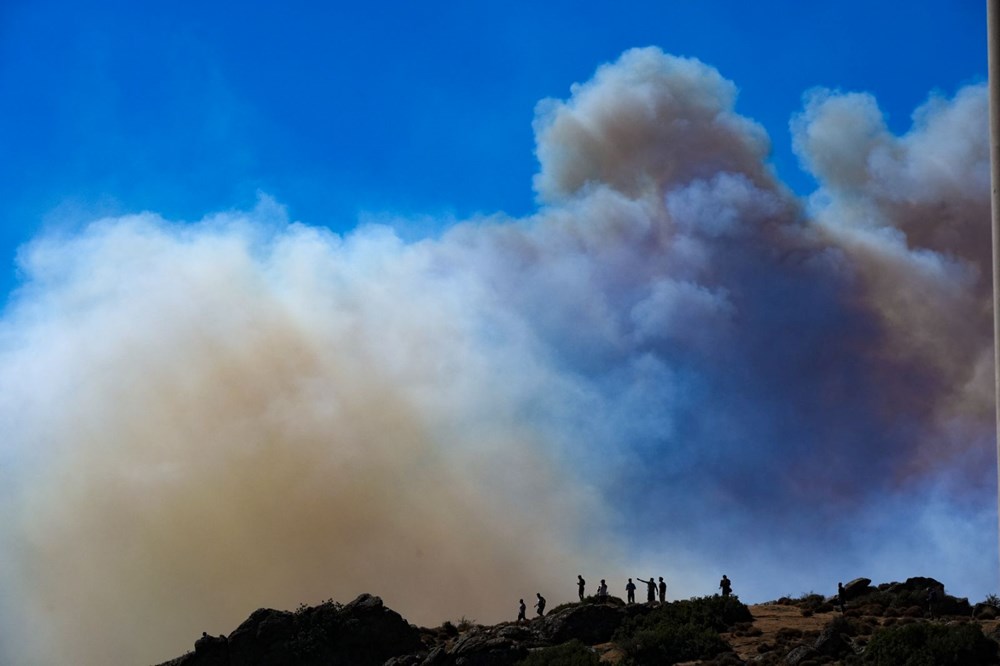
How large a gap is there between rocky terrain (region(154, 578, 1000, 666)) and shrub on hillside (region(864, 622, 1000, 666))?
0.06 meters

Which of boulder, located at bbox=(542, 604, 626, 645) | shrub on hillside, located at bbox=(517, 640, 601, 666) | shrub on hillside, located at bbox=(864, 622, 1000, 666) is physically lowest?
shrub on hillside, located at bbox=(864, 622, 1000, 666)

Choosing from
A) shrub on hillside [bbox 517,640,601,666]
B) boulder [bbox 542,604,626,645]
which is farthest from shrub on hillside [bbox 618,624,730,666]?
boulder [bbox 542,604,626,645]

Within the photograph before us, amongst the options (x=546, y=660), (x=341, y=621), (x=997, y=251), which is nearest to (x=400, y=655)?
(x=341, y=621)

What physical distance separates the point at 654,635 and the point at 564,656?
17.2ft

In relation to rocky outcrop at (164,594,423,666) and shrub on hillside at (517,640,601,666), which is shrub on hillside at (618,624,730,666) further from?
rocky outcrop at (164,594,423,666)

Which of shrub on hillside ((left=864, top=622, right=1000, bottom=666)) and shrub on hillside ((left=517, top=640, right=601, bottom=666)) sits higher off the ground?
shrub on hillside ((left=517, top=640, right=601, bottom=666))

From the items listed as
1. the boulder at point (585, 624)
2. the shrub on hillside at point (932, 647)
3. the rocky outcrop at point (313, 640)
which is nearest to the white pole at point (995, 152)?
the shrub on hillside at point (932, 647)

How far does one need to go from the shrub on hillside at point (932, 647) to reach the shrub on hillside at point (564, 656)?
14.4 meters

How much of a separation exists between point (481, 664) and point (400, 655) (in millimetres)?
8923

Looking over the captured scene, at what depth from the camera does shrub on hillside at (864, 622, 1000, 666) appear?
170 ft

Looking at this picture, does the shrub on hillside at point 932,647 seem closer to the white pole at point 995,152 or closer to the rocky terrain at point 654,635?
the rocky terrain at point 654,635

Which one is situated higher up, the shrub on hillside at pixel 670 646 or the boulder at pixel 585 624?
the boulder at pixel 585 624

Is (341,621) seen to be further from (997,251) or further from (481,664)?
(997,251)

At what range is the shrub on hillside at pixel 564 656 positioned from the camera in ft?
195
